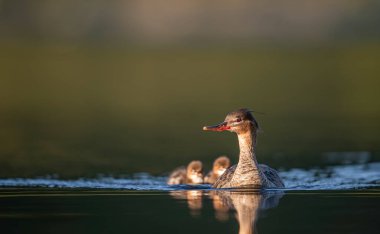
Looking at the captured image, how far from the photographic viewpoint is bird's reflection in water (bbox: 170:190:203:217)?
1245 centimetres

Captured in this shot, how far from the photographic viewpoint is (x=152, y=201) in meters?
13.5

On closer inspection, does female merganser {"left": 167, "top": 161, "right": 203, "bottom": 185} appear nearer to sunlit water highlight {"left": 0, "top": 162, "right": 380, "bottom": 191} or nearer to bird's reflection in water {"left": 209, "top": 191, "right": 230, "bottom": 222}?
sunlit water highlight {"left": 0, "top": 162, "right": 380, "bottom": 191}

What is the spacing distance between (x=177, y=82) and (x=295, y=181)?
21.0m

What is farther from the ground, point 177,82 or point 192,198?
point 177,82

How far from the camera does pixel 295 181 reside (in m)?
16.7

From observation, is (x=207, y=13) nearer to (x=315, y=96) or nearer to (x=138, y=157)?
(x=315, y=96)

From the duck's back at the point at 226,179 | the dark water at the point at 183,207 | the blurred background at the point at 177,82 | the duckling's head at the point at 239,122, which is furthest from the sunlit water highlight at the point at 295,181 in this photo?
the duckling's head at the point at 239,122

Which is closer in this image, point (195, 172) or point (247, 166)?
point (247, 166)

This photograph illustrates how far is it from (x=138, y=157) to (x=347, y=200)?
671 cm

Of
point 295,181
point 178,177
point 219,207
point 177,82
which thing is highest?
point 177,82

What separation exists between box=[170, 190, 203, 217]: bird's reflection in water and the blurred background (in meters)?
3.03

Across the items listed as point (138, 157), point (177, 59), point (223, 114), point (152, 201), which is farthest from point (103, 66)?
point (152, 201)

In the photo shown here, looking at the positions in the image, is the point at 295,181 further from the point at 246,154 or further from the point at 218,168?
the point at 246,154

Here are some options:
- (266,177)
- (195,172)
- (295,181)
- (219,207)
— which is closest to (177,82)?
(195,172)
